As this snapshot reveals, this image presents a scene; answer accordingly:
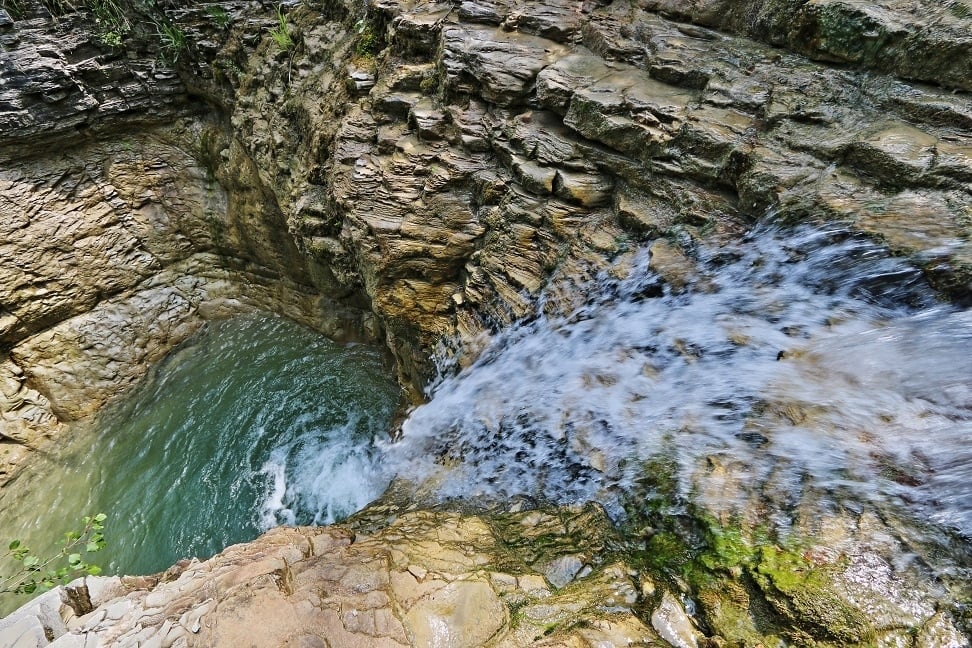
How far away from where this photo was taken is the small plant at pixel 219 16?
5910mm

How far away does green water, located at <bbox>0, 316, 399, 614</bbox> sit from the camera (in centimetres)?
473

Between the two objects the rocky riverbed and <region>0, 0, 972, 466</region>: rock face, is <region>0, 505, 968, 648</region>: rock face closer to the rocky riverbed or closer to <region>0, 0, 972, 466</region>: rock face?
the rocky riverbed

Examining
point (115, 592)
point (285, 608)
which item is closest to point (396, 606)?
point (285, 608)

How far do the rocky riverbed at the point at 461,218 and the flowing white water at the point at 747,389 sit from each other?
0.35ft

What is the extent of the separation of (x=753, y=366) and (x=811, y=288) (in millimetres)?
545

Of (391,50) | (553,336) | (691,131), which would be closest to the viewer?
(691,131)

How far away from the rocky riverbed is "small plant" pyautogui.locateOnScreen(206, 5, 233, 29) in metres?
0.37

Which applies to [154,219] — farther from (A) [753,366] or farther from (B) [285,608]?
(A) [753,366]

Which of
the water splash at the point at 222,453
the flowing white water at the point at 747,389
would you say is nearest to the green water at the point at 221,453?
the water splash at the point at 222,453

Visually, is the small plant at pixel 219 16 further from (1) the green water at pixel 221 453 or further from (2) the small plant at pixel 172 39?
(1) the green water at pixel 221 453

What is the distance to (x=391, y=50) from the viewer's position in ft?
15.4

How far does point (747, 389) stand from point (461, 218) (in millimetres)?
2505

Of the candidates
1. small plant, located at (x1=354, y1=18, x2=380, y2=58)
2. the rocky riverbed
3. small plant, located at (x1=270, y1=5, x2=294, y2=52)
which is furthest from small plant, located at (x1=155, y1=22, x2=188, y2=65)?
small plant, located at (x1=354, y1=18, x2=380, y2=58)

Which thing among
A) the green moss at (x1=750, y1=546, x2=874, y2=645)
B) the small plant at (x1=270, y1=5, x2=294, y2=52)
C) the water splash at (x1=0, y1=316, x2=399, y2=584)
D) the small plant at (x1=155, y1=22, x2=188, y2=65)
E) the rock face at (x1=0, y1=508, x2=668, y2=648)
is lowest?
the water splash at (x1=0, y1=316, x2=399, y2=584)
